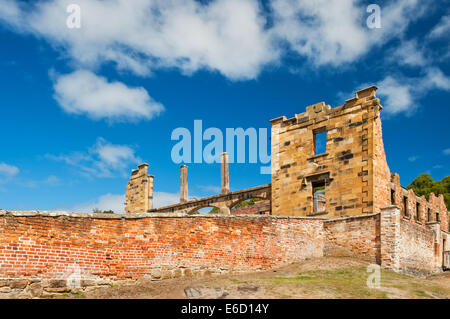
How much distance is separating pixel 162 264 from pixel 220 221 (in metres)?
2.37

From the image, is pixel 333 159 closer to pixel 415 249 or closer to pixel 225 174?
pixel 415 249

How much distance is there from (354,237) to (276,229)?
3252mm

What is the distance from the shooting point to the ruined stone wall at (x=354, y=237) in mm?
16797

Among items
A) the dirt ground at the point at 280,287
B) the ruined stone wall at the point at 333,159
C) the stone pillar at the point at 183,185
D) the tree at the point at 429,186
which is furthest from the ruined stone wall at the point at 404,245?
the tree at the point at 429,186

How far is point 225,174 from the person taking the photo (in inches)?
1154

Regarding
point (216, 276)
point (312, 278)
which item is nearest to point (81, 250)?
point (216, 276)

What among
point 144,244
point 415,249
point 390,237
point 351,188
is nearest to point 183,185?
point 351,188

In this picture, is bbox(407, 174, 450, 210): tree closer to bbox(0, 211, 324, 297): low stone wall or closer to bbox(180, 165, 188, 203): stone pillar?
bbox(180, 165, 188, 203): stone pillar

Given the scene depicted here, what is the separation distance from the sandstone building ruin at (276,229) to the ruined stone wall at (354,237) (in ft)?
0.12

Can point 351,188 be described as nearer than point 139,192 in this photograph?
Yes

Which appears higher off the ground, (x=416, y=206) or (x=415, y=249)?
(x=416, y=206)

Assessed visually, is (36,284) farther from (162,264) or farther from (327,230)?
(327,230)

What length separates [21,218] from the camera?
1141 cm

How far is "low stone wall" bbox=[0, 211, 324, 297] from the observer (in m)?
11.3
